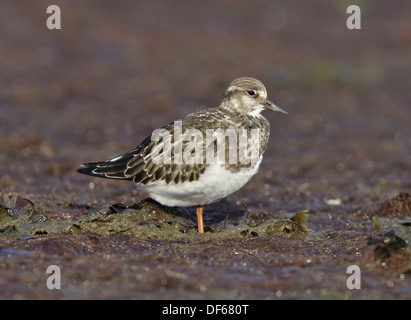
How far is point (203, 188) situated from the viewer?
259 inches

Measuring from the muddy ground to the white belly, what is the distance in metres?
0.31

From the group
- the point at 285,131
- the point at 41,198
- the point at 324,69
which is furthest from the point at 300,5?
the point at 41,198

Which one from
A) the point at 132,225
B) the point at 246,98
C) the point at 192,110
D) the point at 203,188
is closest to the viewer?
the point at 203,188

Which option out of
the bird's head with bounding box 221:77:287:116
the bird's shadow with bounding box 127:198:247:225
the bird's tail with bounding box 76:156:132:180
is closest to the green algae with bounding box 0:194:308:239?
the bird's shadow with bounding box 127:198:247:225

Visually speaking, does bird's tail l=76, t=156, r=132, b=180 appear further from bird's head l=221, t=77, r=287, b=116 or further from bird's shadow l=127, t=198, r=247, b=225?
bird's head l=221, t=77, r=287, b=116

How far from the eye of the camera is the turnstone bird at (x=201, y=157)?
656 centimetres

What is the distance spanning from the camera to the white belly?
6.52m

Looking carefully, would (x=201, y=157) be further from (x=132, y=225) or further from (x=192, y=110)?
(x=192, y=110)

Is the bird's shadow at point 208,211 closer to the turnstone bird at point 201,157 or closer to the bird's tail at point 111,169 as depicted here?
the turnstone bird at point 201,157

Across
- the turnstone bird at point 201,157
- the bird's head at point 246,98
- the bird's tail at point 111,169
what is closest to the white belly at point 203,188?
the turnstone bird at point 201,157

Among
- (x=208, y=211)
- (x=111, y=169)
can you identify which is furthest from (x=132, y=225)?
(x=208, y=211)

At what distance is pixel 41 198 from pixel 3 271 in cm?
303

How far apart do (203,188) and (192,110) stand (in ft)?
26.0

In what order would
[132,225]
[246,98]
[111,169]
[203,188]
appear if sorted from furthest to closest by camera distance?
[246,98]
[111,169]
[132,225]
[203,188]
